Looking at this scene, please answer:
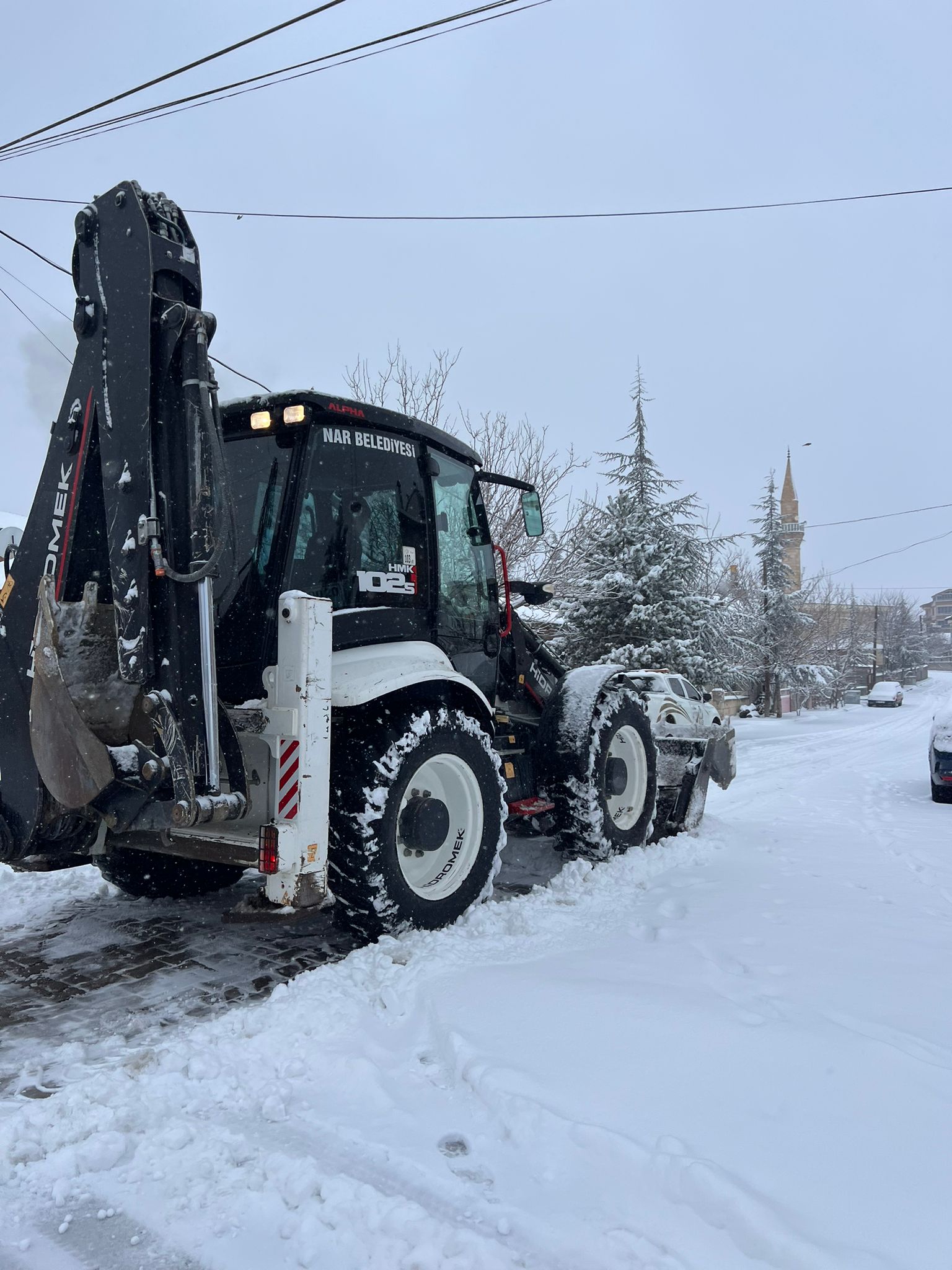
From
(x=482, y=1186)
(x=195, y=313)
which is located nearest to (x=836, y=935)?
(x=482, y=1186)

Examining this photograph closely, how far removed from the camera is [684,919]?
4.88 metres

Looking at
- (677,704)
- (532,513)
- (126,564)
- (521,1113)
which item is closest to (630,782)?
(677,704)

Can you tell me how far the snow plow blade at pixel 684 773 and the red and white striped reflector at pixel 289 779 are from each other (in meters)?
4.41

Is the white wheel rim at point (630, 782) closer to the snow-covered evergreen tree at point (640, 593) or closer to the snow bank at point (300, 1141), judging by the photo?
the snow bank at point (300, 1141)

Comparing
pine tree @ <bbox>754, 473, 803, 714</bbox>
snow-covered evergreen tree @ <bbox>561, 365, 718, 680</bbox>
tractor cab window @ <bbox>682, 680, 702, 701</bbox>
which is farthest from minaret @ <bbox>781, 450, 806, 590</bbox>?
tractor cab window @ <bbox>682, 680, 702, 701</bbox>

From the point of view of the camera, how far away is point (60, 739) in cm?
352

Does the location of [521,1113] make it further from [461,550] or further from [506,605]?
[506,605]

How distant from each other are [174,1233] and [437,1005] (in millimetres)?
1396

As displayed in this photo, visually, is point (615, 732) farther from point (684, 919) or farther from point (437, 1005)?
point (437, 1005)

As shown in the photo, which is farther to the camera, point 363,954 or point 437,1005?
point 363,954

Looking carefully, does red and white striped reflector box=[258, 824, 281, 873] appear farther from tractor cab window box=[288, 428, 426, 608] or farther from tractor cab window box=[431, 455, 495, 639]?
tractor cab window box=[431, 455, 495, 639]

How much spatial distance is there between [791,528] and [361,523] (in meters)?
41.3

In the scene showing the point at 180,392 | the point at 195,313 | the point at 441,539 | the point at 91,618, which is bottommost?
the point at 91,618

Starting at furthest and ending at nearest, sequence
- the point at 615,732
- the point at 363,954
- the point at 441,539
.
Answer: the point at 615,732
the point at 441,539
the point at 363,954
